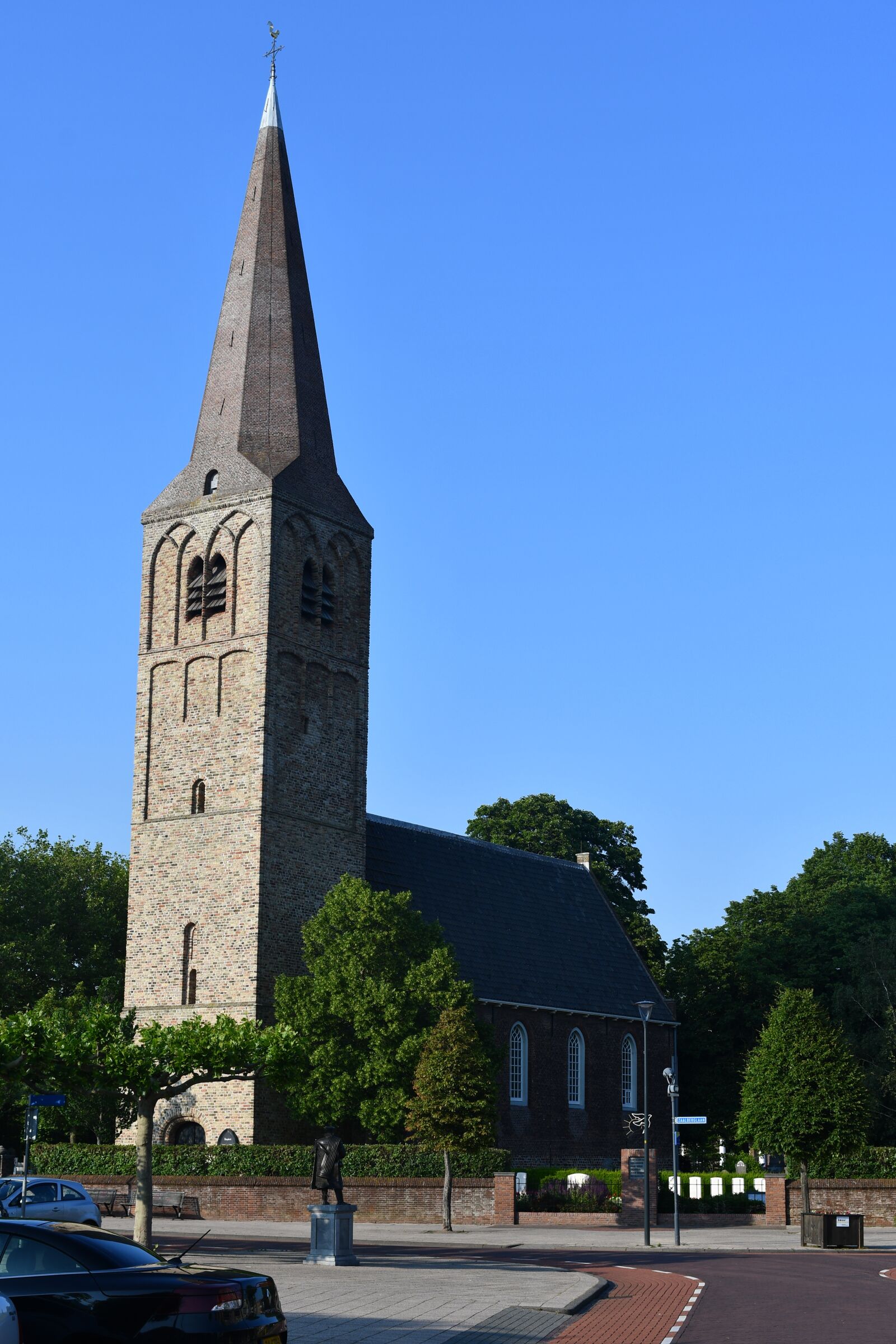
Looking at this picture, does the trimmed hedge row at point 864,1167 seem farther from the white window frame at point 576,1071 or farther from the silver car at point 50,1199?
the silver car at point 50,1199

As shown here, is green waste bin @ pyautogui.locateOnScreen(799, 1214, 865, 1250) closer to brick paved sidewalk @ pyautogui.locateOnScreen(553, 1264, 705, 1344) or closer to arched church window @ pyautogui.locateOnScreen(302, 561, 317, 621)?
brick paved sidewalk @ pyautogui.locateOnScreen(553, 1264, 705, 1344)

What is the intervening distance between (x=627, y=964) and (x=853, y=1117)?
26.9 meters

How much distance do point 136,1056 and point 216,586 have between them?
27.2 metres

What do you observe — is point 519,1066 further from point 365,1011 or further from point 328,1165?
point 328,1165

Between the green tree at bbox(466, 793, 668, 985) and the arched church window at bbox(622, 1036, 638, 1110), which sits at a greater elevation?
the green tree at bbox(466, 793, 668, 985)

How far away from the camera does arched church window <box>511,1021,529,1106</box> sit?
182ft

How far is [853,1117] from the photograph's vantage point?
1537 inches

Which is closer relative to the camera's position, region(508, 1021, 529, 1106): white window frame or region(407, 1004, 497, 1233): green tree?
region(407, 1004, 497, 1233): green tree

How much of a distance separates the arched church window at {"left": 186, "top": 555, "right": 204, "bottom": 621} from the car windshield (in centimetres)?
4097

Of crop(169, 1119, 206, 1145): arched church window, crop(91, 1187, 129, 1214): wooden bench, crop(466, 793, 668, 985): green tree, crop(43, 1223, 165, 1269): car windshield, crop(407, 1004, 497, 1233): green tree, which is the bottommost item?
crop(91, 1187, 129, 1214): wooden bench

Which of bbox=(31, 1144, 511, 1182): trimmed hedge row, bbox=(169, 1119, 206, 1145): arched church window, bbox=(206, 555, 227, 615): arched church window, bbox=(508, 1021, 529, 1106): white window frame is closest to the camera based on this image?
bbox=(31, 1144, 511, 1182): trimmed hedge row

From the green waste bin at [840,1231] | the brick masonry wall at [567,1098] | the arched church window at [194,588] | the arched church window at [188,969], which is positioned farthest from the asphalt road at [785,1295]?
the arched church window at [194,588]

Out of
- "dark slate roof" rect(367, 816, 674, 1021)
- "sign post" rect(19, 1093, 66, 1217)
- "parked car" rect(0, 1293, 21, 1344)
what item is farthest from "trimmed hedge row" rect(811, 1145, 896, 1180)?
"parked car" rect(0, 1293, 21, 1344)

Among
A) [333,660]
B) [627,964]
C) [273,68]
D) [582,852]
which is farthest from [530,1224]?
[273,68]
